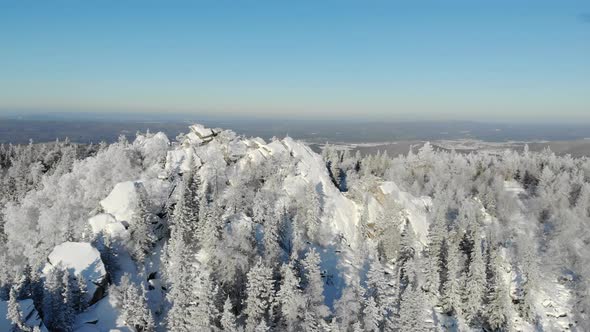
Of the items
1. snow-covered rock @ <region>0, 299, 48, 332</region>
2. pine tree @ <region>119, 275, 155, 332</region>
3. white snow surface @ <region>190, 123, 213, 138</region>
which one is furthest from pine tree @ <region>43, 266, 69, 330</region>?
white snow surface @ <region>190, 123, 213, 138</region>

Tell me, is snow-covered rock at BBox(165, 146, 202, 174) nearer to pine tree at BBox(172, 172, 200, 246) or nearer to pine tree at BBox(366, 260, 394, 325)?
pine tree at BBox(172, 172, 200, 246)

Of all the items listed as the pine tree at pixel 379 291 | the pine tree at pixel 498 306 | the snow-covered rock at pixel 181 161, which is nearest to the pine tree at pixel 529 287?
the pine tree at pixel 498 306

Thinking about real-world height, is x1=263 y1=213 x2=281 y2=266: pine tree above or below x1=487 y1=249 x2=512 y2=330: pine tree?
above

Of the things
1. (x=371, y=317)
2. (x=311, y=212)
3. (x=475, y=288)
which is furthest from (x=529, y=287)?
(x=311, y=212)

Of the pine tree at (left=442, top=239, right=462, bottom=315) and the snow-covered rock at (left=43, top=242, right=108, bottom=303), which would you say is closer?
the snow-covered rock at (left=43, top=242, right=108, bottom=303)

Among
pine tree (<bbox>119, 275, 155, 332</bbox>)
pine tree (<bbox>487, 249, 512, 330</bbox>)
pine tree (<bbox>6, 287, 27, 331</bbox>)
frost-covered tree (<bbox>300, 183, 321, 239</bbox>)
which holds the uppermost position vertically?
frost-covered tree (<bbox>300, 183, 321, 239</bbox>)

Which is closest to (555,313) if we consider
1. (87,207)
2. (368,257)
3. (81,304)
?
(368,257)

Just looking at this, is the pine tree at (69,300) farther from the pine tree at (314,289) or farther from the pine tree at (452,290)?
the pine tree at (452,290)

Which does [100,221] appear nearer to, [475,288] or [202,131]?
[202,131]
